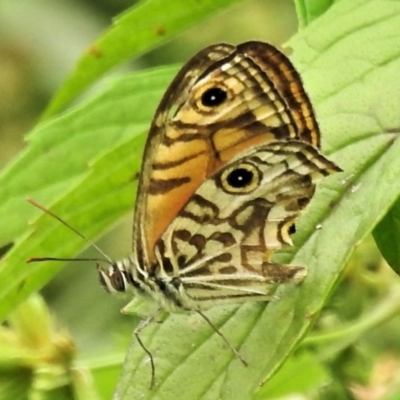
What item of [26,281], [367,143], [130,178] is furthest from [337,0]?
[26,281]

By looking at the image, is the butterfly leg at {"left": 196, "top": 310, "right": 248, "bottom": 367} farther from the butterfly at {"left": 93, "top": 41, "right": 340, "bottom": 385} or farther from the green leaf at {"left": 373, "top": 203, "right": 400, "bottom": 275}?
the green leaf at {"left": 373, "top": 203, "right": 400, "bottom": 275}

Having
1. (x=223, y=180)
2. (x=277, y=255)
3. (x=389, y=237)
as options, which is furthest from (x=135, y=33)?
(x=389, y=237)

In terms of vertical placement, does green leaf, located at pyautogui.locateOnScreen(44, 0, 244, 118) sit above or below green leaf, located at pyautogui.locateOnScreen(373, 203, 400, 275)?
above

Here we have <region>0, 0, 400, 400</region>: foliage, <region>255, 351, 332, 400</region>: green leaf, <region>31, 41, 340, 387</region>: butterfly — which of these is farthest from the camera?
<region>255, 351, 332, 400</region>: green leaf

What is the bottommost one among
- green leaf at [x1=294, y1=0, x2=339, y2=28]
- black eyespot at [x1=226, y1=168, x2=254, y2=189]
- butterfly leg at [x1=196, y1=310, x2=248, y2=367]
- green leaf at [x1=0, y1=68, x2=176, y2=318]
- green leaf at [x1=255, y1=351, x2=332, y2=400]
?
green leaf at [x1=255, y1=351, x2=332, y2=400]

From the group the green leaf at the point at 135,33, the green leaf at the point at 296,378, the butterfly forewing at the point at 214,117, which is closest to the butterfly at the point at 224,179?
the butterfly forewing at the point at 214,117

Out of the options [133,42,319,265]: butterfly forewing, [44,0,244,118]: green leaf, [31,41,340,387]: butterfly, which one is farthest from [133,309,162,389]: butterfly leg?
[44,0,244,118]: green leaf
